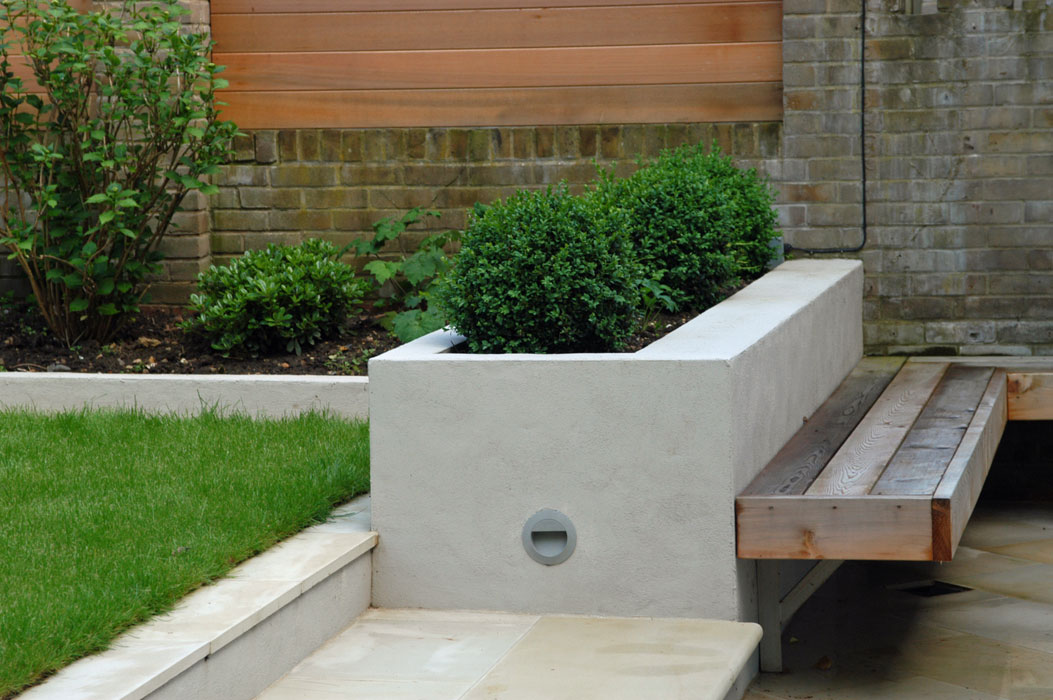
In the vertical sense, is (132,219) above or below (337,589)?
above

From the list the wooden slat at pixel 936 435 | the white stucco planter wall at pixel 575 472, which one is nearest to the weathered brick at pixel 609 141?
the wooden slat at pixel 936 435

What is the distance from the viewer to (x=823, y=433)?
4.67 metres

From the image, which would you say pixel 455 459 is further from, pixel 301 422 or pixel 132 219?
pixel 132 219

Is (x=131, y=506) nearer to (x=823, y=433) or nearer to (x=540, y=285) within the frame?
(x=540, y=285)

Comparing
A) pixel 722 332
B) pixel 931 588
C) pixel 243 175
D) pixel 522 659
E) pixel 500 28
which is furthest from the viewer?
pixel 243 175

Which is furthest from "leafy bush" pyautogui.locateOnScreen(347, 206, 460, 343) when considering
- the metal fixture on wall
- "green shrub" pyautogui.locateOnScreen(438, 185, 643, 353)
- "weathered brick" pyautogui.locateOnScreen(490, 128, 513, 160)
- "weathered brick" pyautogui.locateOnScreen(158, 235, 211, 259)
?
the metal fixture on wall

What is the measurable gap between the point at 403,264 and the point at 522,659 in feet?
12.0

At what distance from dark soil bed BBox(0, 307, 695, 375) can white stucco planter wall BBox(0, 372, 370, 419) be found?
1.40ft

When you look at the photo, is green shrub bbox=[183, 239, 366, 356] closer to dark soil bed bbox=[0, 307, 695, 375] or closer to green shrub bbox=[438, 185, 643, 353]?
dark soil bed bbox=[0, 307, 695, 375]

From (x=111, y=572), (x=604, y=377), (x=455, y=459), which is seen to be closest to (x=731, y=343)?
(x=604, y=377)

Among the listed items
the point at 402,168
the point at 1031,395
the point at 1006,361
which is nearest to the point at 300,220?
the point at 402,168

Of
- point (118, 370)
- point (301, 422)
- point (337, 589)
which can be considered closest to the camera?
point (337, 589)

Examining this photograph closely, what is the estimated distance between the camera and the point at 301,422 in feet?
17.3

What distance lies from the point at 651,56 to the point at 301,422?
9.68 ft
